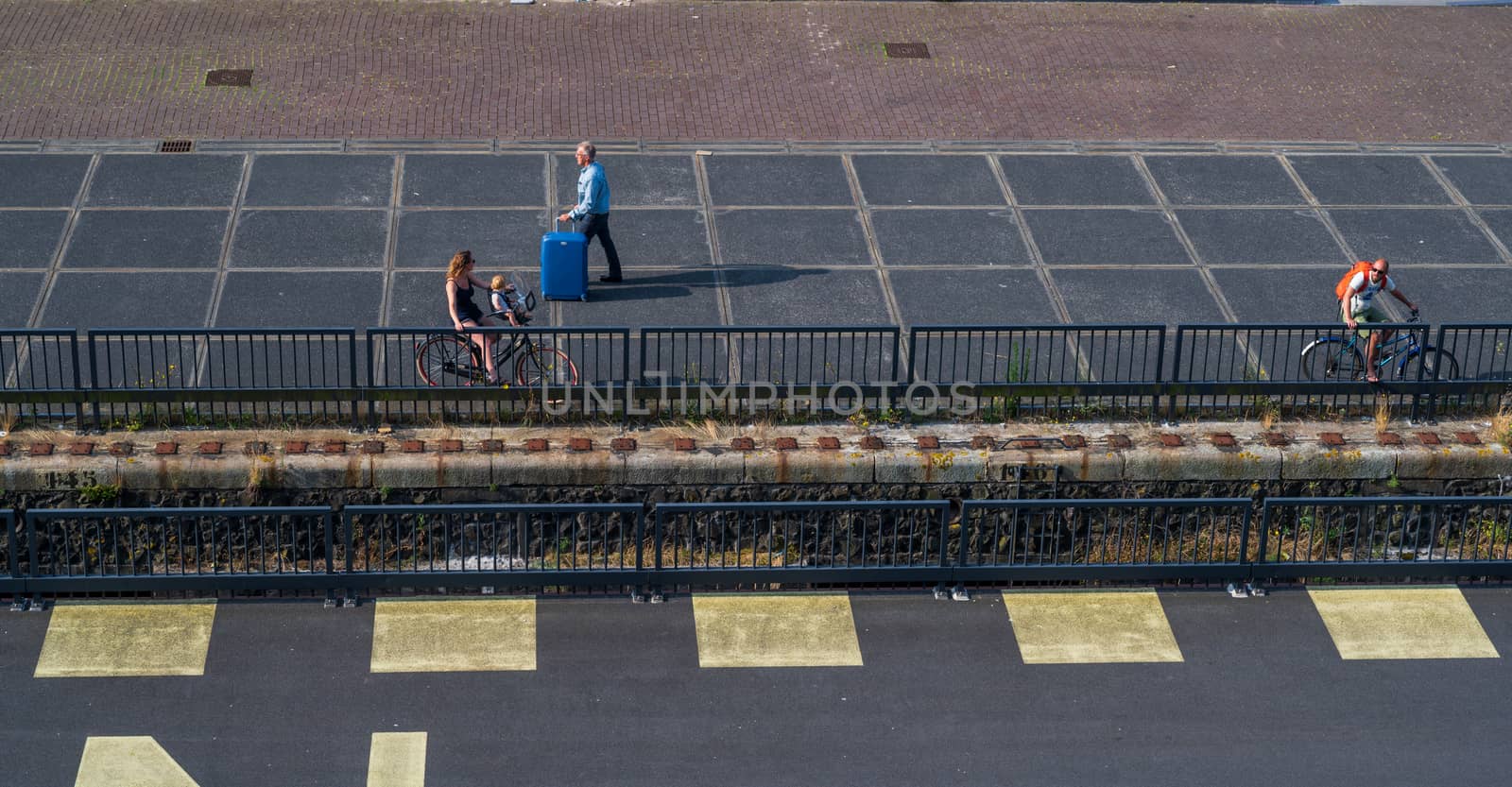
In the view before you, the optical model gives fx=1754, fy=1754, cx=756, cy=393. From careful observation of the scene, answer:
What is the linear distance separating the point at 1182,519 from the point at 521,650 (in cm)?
524

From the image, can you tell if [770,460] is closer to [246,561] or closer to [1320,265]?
[246,561]

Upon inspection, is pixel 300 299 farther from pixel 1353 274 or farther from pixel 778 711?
pixel 1353 274

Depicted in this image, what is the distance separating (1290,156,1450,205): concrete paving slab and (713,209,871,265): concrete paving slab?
5285 mm

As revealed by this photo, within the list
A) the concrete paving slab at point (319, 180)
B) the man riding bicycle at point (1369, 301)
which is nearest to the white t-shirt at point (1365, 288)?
the man riding bicycle at point (1369, 301)

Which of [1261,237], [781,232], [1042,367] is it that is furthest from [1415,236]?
[781,232]

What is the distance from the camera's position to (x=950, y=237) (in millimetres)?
17828

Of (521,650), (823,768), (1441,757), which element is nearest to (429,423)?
(521,650)

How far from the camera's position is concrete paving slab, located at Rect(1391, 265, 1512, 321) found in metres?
16.7

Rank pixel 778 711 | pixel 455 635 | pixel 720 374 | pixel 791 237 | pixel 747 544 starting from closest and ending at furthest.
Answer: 1. pixel 778 711
2. pixel 455 635
3. pixel 747 544
4. pixel 720 374
5. pixel 791 237

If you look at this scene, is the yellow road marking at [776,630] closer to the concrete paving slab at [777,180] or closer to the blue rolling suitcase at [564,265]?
the blue rolling suitcase at [564,265]

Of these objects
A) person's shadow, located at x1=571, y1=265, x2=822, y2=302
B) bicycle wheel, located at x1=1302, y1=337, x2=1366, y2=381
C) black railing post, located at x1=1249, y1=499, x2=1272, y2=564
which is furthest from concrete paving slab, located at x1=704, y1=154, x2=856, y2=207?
black railing post, located at x1=1249, y1=499, x2=1272, y2=564

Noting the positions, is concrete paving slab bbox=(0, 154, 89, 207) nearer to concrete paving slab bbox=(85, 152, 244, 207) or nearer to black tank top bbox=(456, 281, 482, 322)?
concrete paving slab bbox=(85, 152, 244, 207)

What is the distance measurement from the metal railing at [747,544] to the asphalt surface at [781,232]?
8.02ft

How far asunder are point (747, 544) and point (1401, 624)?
509 centimetres
